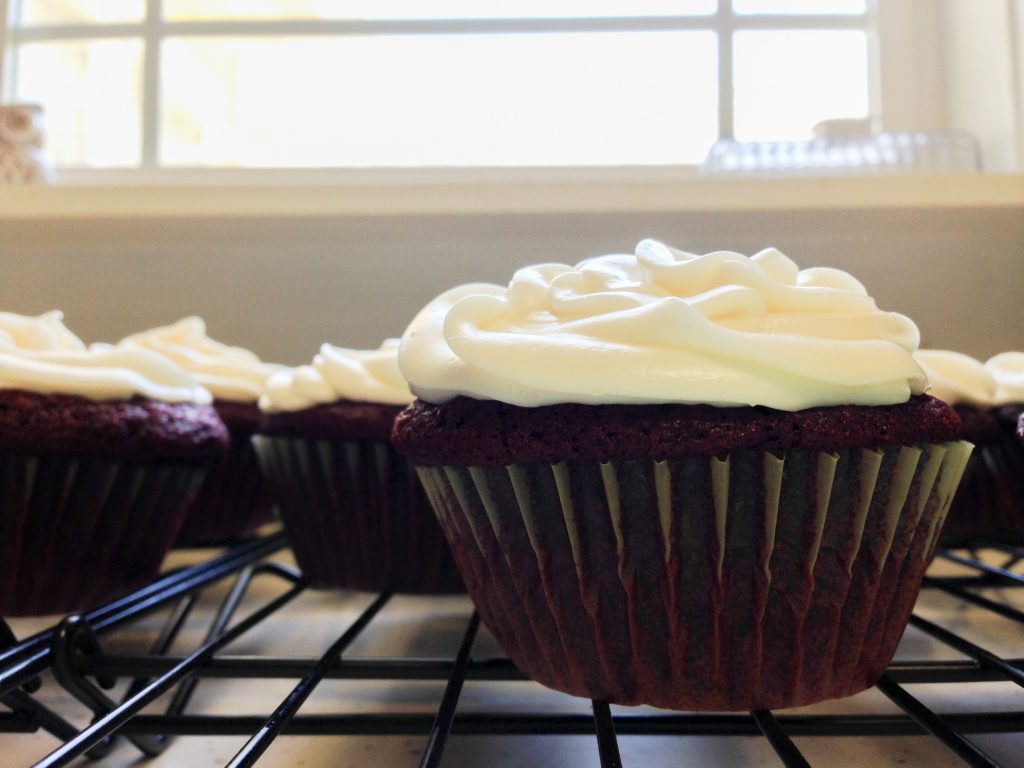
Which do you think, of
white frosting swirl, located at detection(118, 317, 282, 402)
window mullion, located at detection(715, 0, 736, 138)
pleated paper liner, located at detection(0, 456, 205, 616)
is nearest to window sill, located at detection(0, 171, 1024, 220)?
white frosting swirl, located at detection(118, 317, 282, 402)

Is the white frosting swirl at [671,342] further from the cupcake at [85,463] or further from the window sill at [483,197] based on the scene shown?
the window sill at [483,197]

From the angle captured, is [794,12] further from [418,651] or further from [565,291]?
[418,651]

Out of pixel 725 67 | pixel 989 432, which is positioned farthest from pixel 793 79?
pixel 989 432

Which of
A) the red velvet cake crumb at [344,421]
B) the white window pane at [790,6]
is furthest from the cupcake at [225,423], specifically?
the white window pane at [790,6]

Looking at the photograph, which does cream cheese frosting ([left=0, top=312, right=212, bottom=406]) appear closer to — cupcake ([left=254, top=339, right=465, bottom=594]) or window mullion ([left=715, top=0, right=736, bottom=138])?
cupcake ([left=254, top=339, right=465, bottom=594])

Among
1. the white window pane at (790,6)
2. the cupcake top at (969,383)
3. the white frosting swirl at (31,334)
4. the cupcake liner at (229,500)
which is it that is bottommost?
the cupcake liner at (229,500)

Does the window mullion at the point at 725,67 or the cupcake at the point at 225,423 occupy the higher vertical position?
the window mullion at the point at 725,67

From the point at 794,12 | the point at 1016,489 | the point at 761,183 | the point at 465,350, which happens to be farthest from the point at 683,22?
the point at 465,350

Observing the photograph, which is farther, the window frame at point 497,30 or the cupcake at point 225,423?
the window frame at point 497,30
